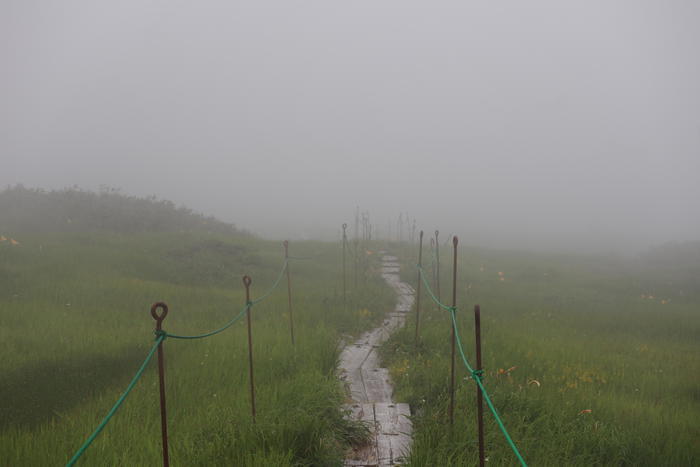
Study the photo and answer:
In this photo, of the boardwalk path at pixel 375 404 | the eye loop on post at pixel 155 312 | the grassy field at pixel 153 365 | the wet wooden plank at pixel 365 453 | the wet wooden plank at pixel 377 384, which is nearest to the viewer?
the eye loop on post at pixel 155 312

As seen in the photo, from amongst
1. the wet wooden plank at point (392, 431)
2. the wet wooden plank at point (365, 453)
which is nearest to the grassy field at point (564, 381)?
the wet wooden plank at point (392, 431)

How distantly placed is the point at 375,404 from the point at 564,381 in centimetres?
316

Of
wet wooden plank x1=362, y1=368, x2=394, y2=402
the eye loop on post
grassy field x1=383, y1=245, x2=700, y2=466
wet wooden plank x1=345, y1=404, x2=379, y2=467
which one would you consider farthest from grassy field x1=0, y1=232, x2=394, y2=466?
the eye loop on post

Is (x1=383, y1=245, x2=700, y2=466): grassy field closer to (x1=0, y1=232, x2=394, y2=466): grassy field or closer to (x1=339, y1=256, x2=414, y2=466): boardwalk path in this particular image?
(x1=339, y1=256, x2=414, y2=466): boardwalk path

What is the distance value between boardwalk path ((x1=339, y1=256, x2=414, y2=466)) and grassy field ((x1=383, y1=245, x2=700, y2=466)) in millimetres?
230

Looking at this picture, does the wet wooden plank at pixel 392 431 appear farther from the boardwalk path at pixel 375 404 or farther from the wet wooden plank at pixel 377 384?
the wet wooden plank at pixel 377 384

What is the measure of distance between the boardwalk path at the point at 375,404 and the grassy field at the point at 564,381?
23cm

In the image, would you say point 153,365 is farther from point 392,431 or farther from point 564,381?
point 564,381

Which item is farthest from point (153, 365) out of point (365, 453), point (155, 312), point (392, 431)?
point (155, 312)

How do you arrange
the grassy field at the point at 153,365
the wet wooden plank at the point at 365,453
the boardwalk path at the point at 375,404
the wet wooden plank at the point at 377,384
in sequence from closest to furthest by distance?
the grassy field at the point at 153,365
the wet wooden plank at the point at 365,453
the boardwalk path at the point at 375,404
the wet wooden plank at the point at 377,384

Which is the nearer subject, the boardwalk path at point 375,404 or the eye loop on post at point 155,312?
the eye loop on post at point 155,312

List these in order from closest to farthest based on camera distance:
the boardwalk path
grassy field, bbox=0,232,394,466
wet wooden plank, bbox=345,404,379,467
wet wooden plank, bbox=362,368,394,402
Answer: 1. grassy field, bbox=0,232,394,466
2. wet wooden plank, bbox=345,404,379,467
3. the boardwalk path
4. wet wooden plank, bbox=362,368,394,402

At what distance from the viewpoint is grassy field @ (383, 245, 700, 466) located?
14.4 feet

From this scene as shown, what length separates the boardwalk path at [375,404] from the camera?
14.3 feet
